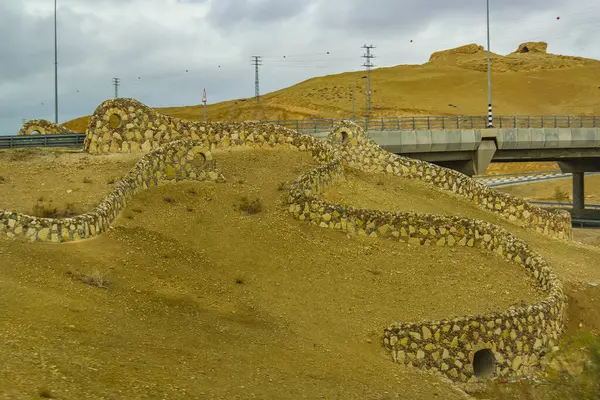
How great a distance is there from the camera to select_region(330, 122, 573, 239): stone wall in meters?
31.7

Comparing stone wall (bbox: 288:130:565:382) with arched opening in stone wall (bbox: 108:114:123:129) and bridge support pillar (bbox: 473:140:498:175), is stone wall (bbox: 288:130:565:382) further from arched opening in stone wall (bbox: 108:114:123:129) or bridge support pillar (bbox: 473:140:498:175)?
bridge support pillar (bbox: 473:140:498:175)

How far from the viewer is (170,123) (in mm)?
30328

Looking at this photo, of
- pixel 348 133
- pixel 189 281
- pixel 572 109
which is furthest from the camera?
pixel 572 109

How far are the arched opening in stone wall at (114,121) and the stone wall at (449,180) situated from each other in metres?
9.91

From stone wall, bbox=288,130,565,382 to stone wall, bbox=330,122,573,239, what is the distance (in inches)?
224

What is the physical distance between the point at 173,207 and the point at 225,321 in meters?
8.15

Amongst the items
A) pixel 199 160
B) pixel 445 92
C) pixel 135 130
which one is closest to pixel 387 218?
pixel 199 160

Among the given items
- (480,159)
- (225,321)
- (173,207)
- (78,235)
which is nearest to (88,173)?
(173,207)

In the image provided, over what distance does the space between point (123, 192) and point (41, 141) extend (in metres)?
12.8

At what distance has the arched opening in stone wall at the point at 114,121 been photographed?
2997 centimetres

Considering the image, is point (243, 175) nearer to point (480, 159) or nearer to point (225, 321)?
point (225, 321)

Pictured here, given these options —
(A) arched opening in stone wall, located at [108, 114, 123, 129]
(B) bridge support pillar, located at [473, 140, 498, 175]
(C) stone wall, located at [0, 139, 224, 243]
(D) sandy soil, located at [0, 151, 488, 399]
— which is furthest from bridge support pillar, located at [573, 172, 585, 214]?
(A) arched opening in stone wall, located at [108, 114, 123, 129]

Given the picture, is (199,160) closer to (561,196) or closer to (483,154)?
(483,154)

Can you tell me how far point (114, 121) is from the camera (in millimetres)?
30266
